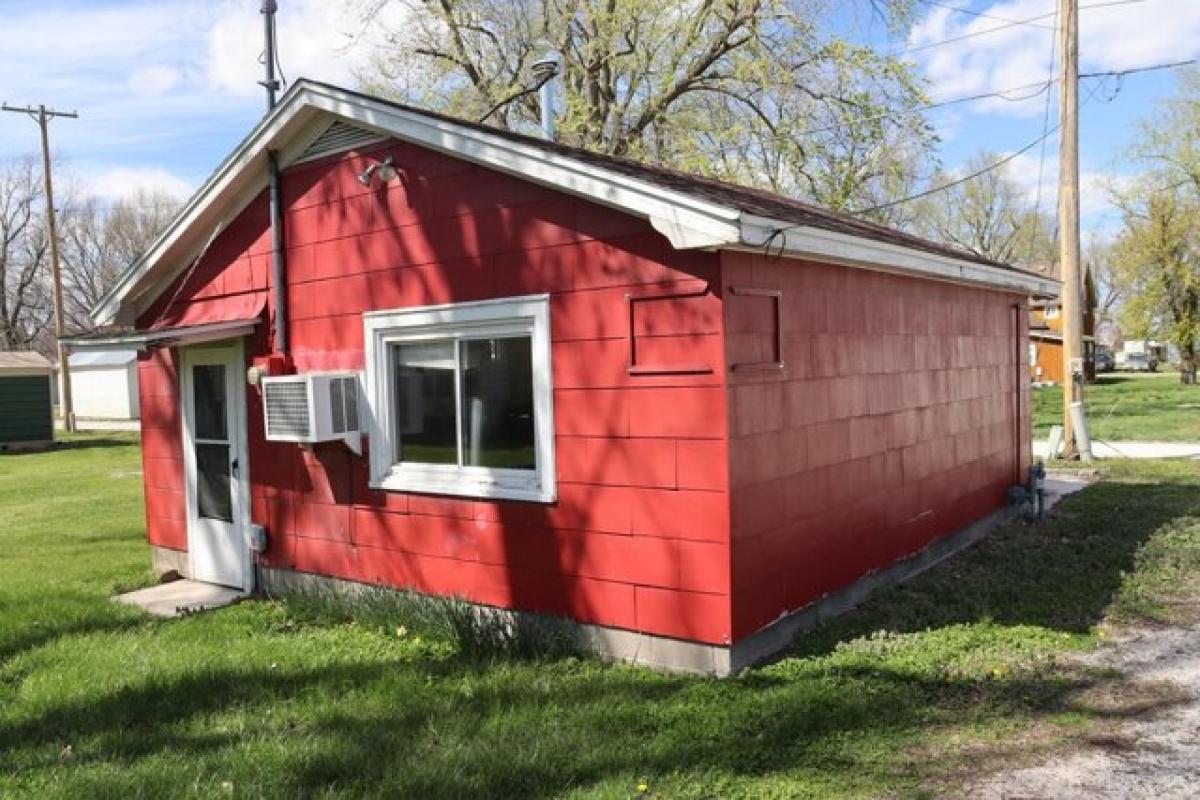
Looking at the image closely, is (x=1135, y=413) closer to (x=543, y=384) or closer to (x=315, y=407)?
(x=543, y=384)

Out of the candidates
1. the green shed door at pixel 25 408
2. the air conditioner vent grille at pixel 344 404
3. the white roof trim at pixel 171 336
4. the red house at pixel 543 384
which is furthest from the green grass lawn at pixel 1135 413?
the green shed door at pixel 25 408

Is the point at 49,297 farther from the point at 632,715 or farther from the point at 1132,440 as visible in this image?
the point at 632,715

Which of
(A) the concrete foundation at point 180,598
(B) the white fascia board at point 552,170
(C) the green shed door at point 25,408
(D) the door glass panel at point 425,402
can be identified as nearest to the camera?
(B) the white fascia board at point 552,170

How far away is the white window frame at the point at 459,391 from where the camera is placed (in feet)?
18.4

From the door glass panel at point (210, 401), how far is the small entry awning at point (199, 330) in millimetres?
424

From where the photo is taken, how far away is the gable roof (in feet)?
15.7

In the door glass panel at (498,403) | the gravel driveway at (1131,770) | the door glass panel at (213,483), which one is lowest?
the gravel driveway at (1131,770)

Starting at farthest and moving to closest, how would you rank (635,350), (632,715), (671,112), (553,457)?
(671,112) < (553,457) < (635,350) < (632,715)

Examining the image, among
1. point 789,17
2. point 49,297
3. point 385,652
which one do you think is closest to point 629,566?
point 385,652

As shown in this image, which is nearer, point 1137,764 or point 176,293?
point 1137,764

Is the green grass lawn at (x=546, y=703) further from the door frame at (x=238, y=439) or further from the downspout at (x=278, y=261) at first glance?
the downspout at (x=278, y=261)

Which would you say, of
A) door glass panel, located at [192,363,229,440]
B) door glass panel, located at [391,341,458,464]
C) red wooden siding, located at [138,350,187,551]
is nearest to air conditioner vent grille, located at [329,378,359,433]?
door glass panel, located at [391,341,458,464]

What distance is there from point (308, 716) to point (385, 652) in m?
1.07

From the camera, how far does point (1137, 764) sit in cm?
391
